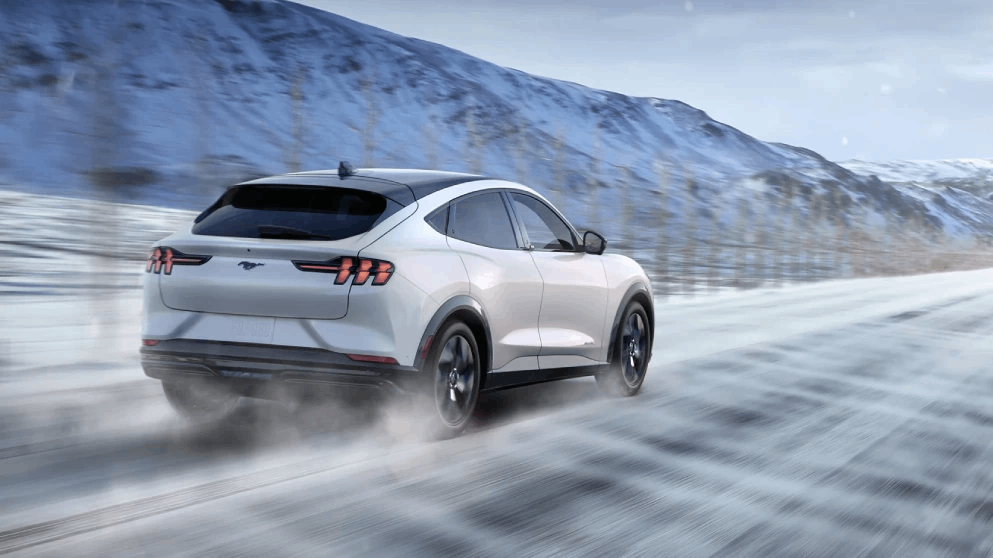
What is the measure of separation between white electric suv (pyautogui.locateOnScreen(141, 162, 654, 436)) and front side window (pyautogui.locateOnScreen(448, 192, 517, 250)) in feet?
0.03

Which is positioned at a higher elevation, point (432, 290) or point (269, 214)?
point (269, 214)

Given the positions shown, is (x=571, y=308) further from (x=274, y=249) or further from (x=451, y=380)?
(x=274, y=249)

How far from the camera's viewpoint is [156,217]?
26203 millimetres

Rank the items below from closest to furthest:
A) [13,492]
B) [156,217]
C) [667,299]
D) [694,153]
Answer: [13,492], [667,299], [156,217], [694,153]

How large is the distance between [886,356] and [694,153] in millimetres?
152908

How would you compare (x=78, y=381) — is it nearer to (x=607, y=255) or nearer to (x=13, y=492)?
(x=13, y=492)

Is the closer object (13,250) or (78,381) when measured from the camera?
(78,381)

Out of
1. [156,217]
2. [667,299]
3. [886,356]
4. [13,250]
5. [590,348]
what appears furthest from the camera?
[156,217]

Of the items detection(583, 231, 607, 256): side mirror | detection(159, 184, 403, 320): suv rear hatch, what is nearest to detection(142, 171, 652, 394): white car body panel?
detection(159, 184, 403, 320): suv rear hatch

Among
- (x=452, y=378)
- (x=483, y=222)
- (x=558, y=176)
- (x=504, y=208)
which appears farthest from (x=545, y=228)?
(x=558, y=176)

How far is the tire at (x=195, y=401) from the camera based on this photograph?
6699 mm

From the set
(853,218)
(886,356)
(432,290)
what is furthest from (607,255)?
(853,218)

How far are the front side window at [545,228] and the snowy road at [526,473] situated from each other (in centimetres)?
111

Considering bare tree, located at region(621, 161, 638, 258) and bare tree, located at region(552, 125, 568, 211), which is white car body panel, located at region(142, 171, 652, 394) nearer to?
bare tree, located at region(621, 161, 638, 258)
